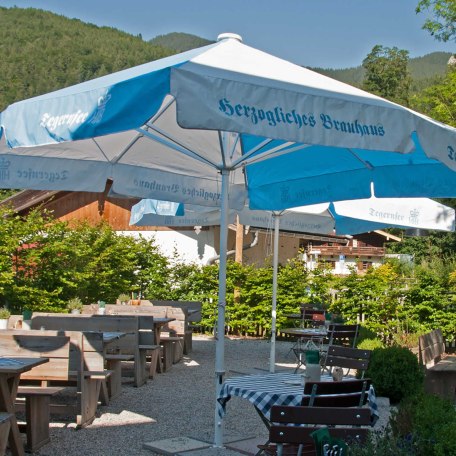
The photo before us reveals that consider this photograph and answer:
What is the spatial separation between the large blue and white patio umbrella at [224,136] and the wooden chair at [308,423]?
175 cm

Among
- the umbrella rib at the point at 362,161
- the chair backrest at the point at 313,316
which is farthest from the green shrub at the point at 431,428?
the chair backrest at the point at 313,316

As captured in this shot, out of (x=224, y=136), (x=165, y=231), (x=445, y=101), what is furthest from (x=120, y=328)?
(x=445, y=101)

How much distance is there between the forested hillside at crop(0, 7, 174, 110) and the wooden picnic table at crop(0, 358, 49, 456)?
2309 inches

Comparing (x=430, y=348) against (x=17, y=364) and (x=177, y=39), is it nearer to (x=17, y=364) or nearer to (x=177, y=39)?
(x=17, y=364)

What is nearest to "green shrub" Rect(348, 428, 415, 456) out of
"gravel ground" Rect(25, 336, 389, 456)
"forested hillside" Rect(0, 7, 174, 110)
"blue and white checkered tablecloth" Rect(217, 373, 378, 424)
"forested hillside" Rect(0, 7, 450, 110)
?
"blue and white checkered tablecloth" Rect(217, 373, 378, 424)

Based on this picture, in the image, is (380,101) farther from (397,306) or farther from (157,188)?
(397,306)

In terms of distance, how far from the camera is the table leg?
20.0 feet

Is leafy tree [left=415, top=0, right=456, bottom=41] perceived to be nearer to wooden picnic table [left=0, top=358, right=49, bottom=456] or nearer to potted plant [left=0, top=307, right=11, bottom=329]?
potted plant [left=0, top=307, right=11, bottom=329]

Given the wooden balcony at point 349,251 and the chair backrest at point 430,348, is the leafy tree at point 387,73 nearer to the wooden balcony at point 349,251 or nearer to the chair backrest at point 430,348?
the wooden balcony at point 349,251

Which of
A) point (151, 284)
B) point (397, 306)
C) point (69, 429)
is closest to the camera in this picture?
point (69, 429)

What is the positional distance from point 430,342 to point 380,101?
17.3 feet

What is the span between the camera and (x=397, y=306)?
1612 cm

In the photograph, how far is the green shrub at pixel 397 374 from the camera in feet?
30.9

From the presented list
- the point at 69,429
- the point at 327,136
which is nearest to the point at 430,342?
the point at 69,429
